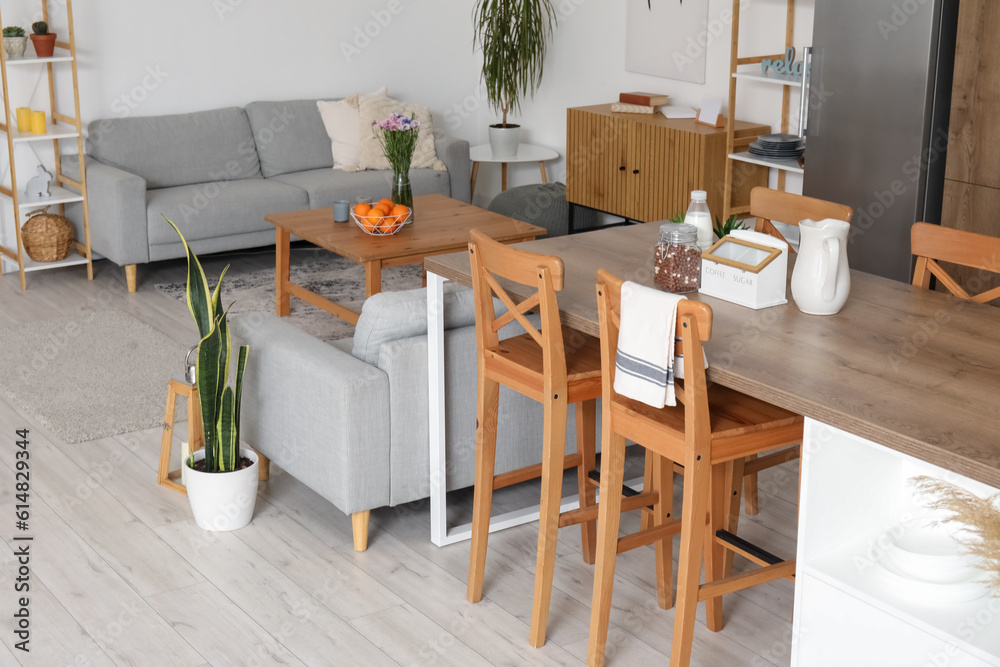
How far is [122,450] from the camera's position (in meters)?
3.92

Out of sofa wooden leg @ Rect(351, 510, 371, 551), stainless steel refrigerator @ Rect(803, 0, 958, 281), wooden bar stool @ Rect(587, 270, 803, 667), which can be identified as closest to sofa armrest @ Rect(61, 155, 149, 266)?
A: sofa wooden leg @ Rect(351, 510, 371, 551)

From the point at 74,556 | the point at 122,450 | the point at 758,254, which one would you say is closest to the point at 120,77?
the point at 122,450

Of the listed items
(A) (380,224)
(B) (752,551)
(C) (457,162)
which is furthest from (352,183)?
(B) (752,551)

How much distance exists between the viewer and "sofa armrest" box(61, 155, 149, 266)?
5.70 m

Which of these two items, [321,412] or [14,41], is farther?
[14,41]

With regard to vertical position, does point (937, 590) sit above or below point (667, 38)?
below

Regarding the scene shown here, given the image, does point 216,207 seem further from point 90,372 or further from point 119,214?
point 90,372

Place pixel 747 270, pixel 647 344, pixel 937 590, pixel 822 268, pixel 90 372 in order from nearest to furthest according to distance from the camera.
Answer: pixel 937 590, pixel 647 344, pixel 822 268, pixel 747 270, pixel 90 372

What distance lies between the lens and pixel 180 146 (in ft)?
20.7

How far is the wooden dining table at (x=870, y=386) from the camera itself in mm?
1904

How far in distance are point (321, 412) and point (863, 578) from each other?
1.61 meters

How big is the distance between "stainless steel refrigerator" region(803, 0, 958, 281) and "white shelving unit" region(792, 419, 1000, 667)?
8.33ft

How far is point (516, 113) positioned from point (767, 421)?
545 centimetres

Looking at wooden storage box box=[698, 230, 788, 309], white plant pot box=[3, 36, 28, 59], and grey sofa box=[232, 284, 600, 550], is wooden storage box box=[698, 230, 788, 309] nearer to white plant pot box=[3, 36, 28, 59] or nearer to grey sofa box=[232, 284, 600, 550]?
grey sofa box=[232, 284, 600, 550]
